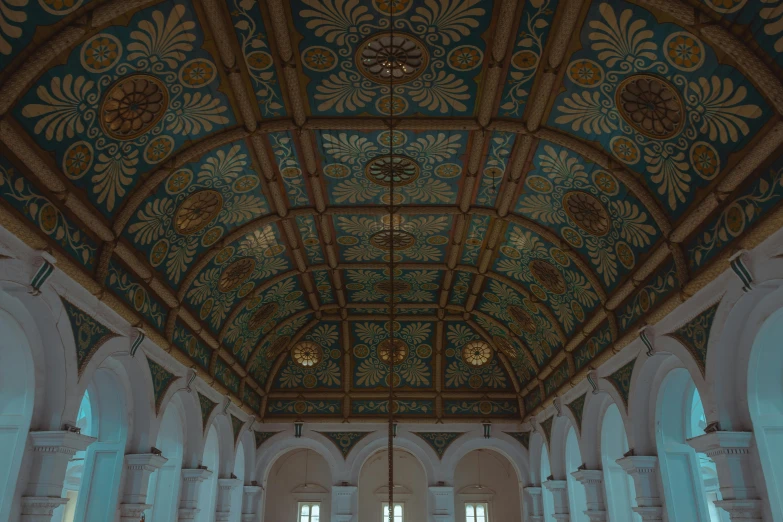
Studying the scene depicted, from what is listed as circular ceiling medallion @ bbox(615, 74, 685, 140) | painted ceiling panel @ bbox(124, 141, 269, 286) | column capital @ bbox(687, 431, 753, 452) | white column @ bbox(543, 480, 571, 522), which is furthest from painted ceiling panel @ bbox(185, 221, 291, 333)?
column capital @ bbox(687, 431, 753, 452)

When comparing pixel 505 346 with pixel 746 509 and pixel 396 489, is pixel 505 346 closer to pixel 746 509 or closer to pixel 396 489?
pixel 396 489

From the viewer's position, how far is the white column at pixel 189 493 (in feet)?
31.6

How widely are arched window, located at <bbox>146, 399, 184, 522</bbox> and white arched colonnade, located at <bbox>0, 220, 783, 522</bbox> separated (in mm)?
19

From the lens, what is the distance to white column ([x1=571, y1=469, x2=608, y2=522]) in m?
9.38

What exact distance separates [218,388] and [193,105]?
6009mm

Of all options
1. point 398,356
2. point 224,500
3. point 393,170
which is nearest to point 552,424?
point 398,356

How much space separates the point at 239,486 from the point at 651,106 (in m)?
10.9

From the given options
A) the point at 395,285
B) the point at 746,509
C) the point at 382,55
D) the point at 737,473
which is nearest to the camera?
the point at 746,509

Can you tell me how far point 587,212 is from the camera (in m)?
8.04

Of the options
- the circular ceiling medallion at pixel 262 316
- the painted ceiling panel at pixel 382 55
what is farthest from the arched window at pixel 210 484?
the painted ceiling panel at pixel 382 55

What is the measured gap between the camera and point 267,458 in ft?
45.2

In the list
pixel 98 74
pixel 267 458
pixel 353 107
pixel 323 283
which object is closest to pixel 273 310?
pixel 323 283

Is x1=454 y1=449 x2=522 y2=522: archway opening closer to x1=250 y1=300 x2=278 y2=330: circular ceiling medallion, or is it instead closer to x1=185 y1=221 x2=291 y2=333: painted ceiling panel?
x1=250 y1=300 x2=278 y2=330: circular ceiling medallion

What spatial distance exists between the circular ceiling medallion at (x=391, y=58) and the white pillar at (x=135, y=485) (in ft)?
17.8
